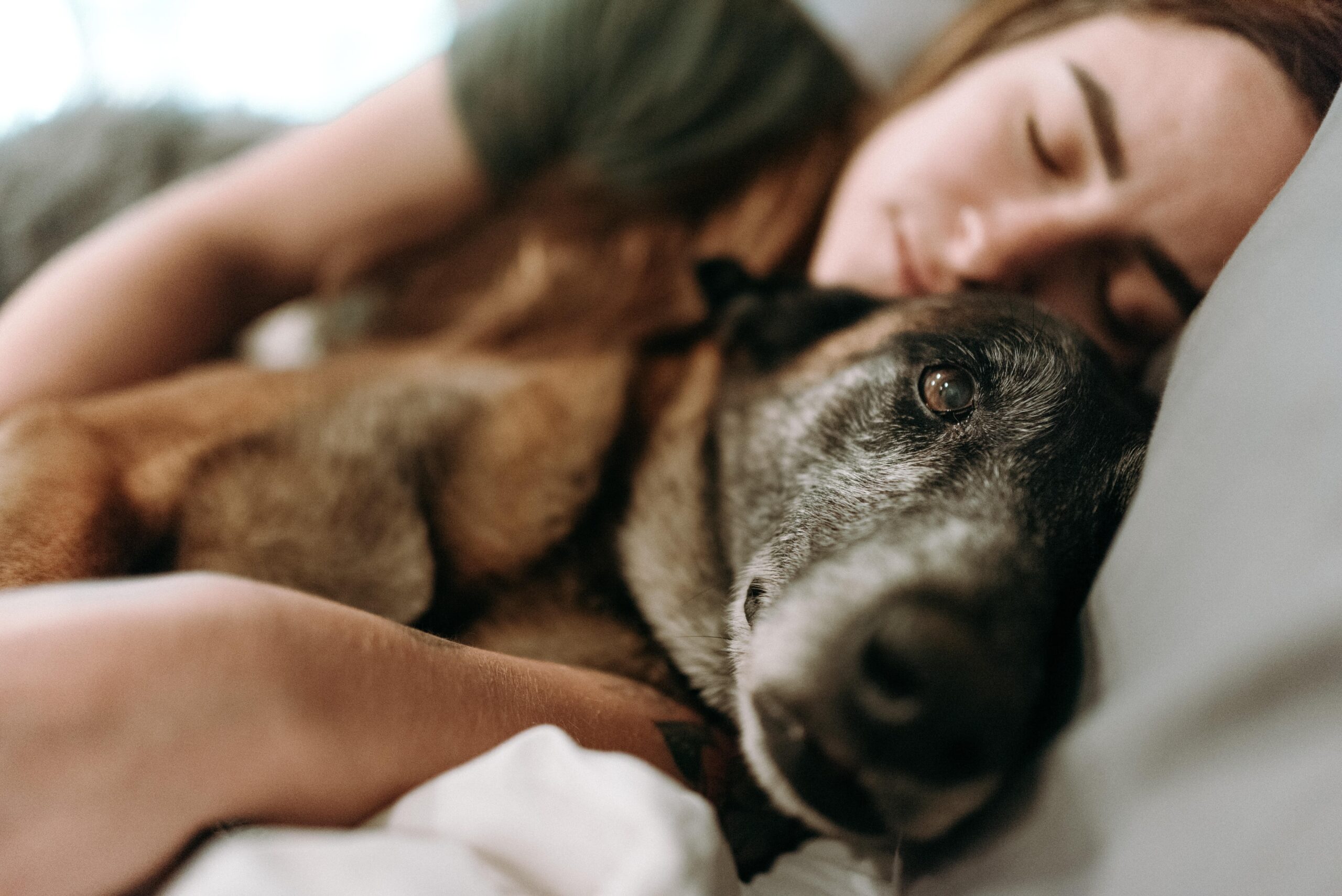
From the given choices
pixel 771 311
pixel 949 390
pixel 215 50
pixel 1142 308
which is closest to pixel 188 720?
pixel 949 390

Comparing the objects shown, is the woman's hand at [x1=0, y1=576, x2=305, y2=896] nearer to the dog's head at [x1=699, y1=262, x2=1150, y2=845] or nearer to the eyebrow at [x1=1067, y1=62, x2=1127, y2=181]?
the dog's head at [x1=699, y1=262, x2=1150, y2=845]

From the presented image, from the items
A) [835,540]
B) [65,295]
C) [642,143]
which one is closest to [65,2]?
[65,295]

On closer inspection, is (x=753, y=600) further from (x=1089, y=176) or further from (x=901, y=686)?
(x=1089, y=176)

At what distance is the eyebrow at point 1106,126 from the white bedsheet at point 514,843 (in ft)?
3.39

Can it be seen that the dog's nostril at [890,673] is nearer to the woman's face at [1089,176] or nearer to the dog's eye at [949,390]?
the dog's eye at [949,390]

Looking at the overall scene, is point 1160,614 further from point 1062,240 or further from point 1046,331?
point 1062,240

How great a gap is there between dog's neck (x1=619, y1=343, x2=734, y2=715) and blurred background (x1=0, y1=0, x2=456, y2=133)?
164 centimetres

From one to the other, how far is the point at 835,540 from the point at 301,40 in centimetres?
313

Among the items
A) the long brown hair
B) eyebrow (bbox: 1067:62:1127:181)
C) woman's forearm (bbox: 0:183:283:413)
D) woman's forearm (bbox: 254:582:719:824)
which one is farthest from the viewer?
the long brown hair

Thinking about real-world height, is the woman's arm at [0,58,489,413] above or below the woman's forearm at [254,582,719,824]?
above

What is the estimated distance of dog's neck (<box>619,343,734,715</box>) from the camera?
107 cm

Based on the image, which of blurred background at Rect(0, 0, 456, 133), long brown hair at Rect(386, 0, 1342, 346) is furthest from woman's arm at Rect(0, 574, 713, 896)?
blurred background at Rect(0, 0, 456, 133)

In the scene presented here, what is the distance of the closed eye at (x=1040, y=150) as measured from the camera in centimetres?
117

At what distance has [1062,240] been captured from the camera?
1157mm
